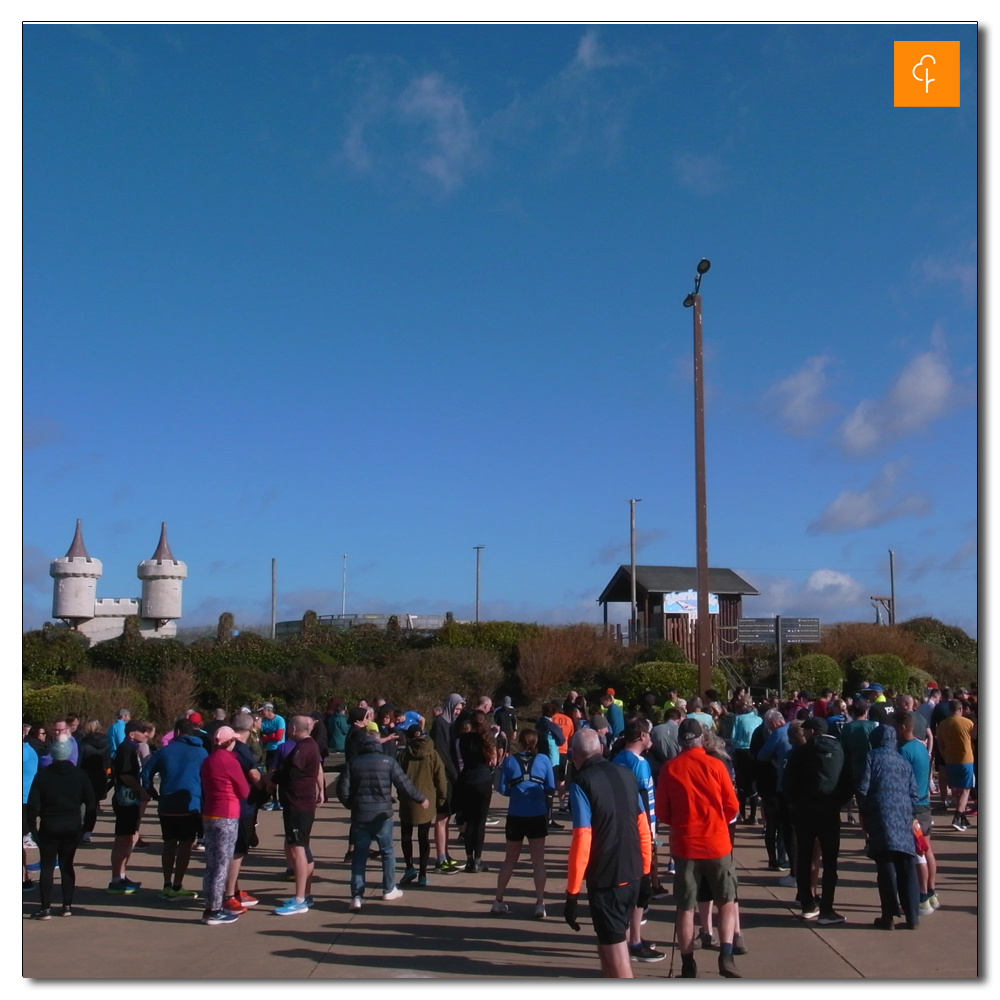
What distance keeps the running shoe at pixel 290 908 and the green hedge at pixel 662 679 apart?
20.5 meters

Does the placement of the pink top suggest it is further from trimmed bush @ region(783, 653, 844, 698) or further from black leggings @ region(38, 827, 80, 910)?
trimmed bush @ region(783, 653, 844, 698)

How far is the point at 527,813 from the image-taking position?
8.91m

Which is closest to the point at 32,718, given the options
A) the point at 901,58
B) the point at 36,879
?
the point at 36,879

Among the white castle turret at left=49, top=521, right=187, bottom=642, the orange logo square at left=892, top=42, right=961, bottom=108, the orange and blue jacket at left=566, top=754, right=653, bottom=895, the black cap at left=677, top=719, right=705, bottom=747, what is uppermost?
the orange logo square at left=892, top=42, right=961, bottom=108

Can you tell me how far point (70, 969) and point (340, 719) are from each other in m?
10.6

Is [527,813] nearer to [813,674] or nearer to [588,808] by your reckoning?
[588,808]

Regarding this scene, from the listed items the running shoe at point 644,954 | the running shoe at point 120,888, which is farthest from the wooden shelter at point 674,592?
the running shoe at point 644,954

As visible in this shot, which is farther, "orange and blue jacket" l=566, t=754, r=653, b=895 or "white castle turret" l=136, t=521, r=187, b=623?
"white castle turret" l=136, t=521, r=187, b=623

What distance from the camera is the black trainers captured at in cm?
674

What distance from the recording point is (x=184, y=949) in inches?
308

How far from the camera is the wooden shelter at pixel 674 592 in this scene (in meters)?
36.1

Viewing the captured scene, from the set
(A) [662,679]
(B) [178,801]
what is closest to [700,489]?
(B) [178,801]

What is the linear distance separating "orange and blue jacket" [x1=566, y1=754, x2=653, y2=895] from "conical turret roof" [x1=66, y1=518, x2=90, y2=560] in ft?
208

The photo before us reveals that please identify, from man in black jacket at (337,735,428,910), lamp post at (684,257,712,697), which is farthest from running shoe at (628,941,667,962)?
lamp post at (684,257,712,697)
